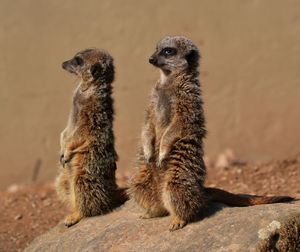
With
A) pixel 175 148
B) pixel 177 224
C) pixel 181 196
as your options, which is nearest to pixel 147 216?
pixel 177 224

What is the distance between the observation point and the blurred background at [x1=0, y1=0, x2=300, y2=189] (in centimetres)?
685

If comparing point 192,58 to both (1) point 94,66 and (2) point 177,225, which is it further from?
(2) point 177,225

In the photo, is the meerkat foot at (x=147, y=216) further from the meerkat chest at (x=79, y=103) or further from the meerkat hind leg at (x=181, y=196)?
the meerkat chest at (x=79, y=103)

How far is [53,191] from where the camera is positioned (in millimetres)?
7008

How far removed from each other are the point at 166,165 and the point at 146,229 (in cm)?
43

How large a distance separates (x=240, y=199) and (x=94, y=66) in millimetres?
1380

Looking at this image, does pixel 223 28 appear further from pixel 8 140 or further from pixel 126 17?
pixel 8 140

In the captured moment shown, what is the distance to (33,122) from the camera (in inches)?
277

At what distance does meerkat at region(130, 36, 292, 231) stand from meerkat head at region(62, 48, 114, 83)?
597 mm

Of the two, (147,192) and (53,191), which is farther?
(53,191)

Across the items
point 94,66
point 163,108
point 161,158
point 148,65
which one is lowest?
point 161,158

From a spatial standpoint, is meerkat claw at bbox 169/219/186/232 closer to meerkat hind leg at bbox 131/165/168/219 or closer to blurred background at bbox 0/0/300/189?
meerkat hind leg at bbox 131/165/168/219

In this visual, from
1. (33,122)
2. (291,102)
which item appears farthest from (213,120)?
(33,122)

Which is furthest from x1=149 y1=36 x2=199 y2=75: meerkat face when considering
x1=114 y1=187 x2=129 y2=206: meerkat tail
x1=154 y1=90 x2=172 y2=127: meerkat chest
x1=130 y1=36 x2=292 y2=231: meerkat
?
x1=114 y1=187 x2=129 y2=206: meerkat tail
